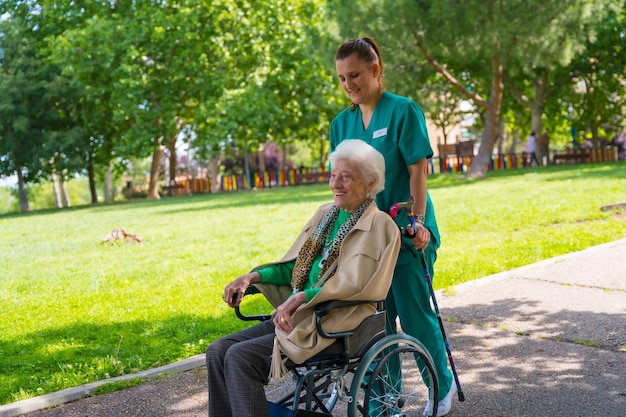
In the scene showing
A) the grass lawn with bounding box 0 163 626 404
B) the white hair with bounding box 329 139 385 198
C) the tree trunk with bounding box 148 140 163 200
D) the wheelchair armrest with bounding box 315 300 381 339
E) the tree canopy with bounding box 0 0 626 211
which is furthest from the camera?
the tree trunk with bounding box 148 140 163 200

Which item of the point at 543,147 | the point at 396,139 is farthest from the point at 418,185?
the point at 543,147

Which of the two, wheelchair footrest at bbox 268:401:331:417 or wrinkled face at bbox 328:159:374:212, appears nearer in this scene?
wheelchair footrest at bbox 268:401:331:417

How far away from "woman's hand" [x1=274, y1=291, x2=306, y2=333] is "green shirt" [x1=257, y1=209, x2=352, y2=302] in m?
0.26

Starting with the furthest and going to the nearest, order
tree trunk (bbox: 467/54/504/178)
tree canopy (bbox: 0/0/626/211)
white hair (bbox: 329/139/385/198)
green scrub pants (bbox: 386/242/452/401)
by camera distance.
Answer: tree canopy (bbox: 0/0/626/211)
tree trunk (bbox: 467/54/504/178)
green scrub pants (bbox: 386/242/452/401)
white hair (bbox: 329/139/385/198)

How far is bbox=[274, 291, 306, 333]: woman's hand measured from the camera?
332 cm

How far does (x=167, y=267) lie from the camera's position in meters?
10.2

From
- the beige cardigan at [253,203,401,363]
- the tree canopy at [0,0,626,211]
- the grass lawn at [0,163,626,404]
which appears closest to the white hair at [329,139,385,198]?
the beige cardigan at [253,203,401,363]

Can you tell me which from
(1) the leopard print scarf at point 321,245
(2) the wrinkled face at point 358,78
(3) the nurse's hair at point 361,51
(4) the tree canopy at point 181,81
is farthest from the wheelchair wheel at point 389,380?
(4) the tree canopy at point 181,81

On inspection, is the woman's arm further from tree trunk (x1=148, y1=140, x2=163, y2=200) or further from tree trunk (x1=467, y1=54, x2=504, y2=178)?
tree trunk (x1=148, y1=140, x2=163, y2=200)

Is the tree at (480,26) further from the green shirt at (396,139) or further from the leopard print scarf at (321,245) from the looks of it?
the leopard print scarf at (321,245)

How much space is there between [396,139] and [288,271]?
0.82m

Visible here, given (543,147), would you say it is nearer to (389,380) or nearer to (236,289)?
(389,380)

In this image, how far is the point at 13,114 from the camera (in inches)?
1439

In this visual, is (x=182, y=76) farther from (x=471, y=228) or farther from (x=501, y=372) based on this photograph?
(x=501, y=372)
